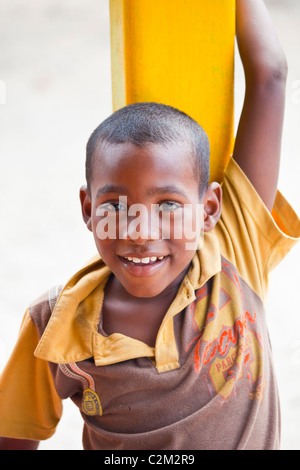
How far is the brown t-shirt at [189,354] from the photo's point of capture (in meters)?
1.01

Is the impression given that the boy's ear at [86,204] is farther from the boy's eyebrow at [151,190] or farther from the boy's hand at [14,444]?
the boy's hand at [14,444]

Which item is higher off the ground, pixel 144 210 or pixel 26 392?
pixel 144 210

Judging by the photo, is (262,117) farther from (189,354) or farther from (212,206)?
(189,354)

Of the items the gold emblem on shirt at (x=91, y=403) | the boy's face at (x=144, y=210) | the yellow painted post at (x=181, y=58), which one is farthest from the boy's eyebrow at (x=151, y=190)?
the gold emblem on shirt at (x=91, y=403)

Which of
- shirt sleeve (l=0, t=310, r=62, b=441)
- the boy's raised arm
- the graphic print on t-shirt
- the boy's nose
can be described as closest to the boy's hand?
shirt sleeve (l=0, t=310, r=62, b=441)

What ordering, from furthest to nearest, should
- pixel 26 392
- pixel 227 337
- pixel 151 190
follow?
pixel 26 392 → pixel 227 337 → pixel 151 190

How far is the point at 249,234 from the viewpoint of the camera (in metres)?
1.09

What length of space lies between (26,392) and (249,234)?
49cm

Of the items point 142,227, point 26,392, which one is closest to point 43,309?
point 26,392

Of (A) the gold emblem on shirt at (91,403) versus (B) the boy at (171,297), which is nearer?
(B) the boy at (171,297)

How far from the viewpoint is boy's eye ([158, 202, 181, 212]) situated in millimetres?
942

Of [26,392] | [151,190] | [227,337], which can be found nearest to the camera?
[151,190]

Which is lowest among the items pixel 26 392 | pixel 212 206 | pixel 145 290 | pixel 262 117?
pixel 26 392

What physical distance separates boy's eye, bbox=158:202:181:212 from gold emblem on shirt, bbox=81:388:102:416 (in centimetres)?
34
